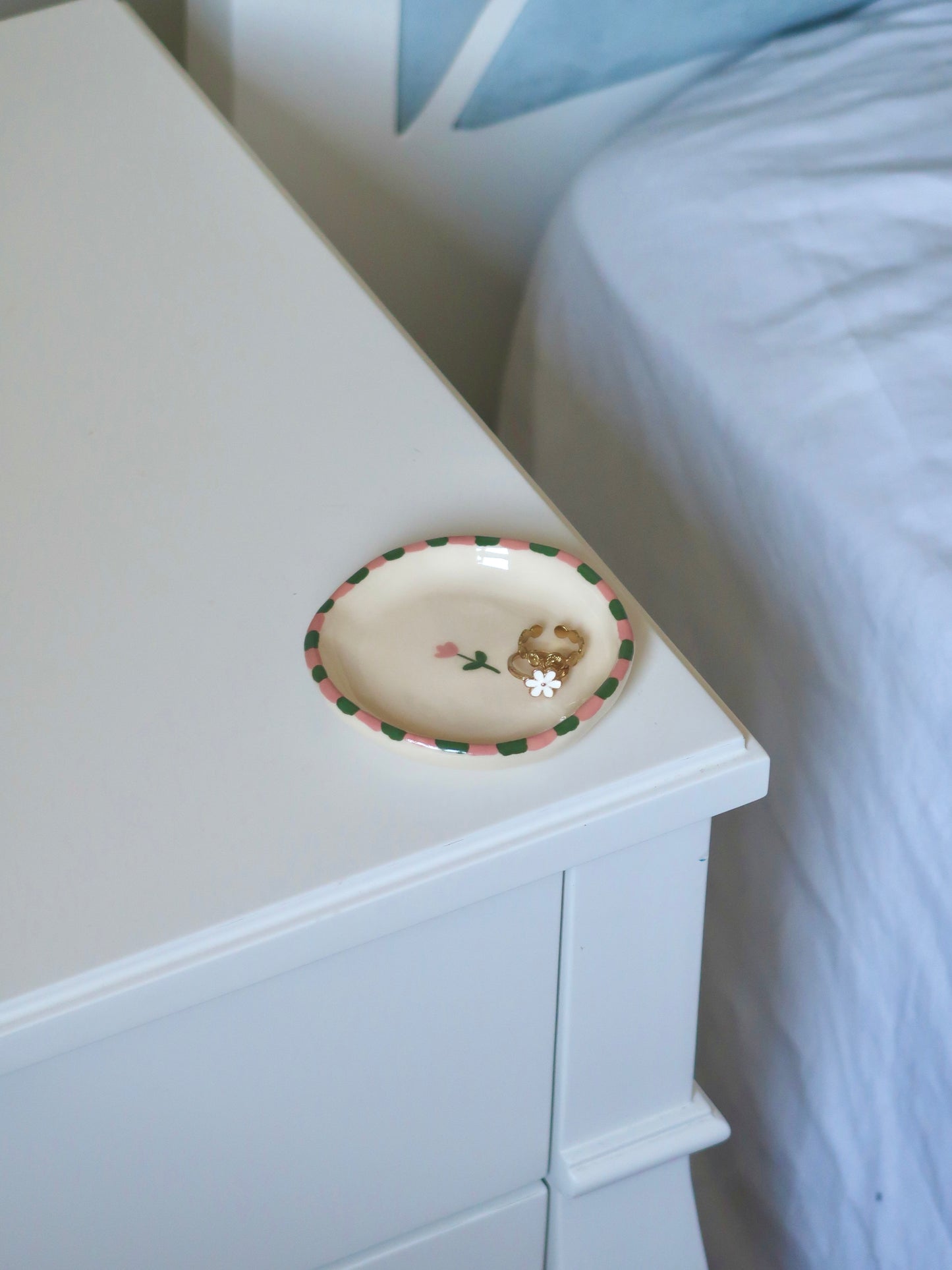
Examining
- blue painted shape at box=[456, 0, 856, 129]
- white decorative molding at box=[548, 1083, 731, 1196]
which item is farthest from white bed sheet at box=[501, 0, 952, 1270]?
white decorative molding at box=[548, 1083, 731, 1196]

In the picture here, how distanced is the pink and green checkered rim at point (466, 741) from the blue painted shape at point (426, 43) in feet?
2.02

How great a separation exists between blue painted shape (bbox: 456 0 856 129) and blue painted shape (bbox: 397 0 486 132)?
0.03m

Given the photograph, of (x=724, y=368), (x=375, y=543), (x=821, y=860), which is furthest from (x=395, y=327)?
(x=821, y=860)

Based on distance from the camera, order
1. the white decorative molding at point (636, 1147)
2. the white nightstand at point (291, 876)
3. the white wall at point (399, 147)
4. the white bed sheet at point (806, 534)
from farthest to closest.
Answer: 1. the white wall at point (399, 147)
2. the white bed sheet at point (806, 534)
3. the white decorative molding at point (636, 1147)
4. the white nightstand at point (291, 876)

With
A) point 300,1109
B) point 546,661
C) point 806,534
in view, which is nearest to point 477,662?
point 546,661

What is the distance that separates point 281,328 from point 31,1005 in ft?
1.14

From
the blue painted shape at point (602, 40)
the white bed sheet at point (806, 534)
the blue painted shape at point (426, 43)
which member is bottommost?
the white bed sheet at point (806, 534)

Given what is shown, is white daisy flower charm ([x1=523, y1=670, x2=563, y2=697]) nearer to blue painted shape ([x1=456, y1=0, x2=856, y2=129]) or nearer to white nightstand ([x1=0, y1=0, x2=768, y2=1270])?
white nightstand ([x1=0, y1=0, x2=768, y2=1270])

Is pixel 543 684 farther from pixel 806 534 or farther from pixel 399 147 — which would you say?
pixel 399 147

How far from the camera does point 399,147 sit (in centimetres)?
96

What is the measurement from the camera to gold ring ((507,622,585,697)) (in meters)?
0.40

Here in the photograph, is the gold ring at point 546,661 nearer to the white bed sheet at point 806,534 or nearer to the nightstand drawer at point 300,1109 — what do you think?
the nightstand drawer at point 300,1109

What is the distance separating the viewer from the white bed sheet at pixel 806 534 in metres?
0.63

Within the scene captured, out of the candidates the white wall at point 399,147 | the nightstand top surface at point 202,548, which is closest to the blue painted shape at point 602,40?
the white wall at point 399,147
